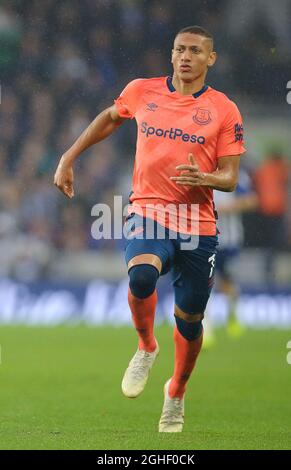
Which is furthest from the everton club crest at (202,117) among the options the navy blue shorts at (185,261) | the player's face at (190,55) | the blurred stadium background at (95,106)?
the blurred stadium background at (95,106)

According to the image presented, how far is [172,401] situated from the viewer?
23.3 ft

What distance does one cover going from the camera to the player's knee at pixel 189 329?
7109 mm

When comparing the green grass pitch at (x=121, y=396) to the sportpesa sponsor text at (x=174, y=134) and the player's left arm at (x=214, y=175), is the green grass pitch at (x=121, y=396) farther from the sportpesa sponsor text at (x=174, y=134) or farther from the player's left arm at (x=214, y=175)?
the sportpesa sponsor text at (x=174, y=134)

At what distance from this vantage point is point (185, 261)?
275 inches

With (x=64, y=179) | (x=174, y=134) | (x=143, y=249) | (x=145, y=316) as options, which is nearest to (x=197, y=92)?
(x=174, y=134)

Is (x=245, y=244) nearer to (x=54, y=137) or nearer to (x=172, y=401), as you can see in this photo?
(x=54, y=137)

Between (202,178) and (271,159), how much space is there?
11.5 m

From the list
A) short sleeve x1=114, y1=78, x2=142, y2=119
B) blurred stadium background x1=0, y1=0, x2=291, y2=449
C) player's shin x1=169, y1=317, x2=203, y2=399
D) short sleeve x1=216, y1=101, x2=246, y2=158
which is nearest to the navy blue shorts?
player's shin x1=169, y1=317, x2=203, y2=399

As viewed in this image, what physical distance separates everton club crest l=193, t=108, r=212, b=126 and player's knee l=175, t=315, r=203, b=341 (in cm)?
124

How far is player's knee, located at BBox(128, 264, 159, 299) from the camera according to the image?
663cm

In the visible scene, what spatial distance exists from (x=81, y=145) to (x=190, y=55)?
90cm

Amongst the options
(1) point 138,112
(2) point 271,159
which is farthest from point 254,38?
(1) point 138,112

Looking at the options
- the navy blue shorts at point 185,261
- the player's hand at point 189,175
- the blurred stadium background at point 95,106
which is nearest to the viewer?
the player's hand at point 189,175

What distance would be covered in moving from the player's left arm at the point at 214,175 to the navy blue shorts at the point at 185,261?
1.44ft
